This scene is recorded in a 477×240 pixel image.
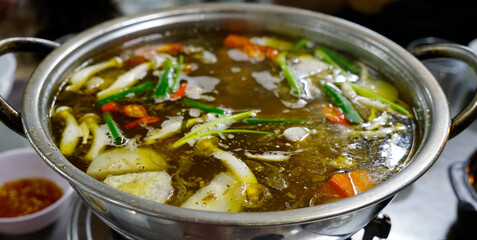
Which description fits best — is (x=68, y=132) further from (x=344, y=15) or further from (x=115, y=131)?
(x=344, y=15)

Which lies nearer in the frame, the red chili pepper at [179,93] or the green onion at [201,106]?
the green onion at [201,106]

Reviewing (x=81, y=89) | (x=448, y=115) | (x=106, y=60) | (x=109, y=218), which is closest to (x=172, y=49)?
(x=106, y=60)

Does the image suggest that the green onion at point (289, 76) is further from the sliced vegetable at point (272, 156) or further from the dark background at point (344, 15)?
the dark background at point (344, 15)

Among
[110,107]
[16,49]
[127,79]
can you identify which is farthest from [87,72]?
[16,49]

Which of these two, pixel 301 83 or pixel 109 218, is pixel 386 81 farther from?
pixel 109 218

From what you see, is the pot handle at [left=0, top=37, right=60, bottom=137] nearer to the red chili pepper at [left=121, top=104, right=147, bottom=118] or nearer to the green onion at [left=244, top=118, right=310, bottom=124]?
the red chili pepper at [left=121, top=104, right=147, bottom=118]

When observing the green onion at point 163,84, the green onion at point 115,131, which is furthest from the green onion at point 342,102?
the green onion at point 115,131
